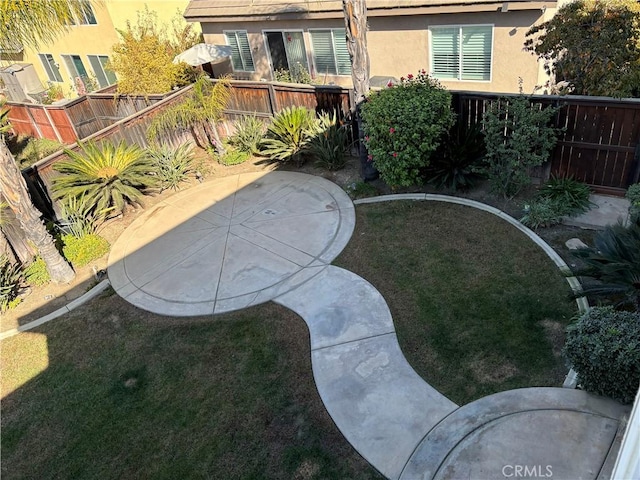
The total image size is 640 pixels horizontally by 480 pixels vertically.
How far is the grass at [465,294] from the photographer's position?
526 cm

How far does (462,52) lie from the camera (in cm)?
1213

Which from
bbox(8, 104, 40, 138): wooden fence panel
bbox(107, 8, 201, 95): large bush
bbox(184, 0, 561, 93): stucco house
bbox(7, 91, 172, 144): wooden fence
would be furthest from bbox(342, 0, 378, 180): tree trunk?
bbox(8, 104, 40, 138): wooden fence panel

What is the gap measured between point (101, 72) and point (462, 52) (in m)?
17.5

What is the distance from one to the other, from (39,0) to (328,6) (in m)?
8.57

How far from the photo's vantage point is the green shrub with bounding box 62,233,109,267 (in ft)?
27.6

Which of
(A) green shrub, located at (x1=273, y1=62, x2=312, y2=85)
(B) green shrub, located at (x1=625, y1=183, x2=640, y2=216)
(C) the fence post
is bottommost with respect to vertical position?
(B) green shrub, located at (x1=625, y1=183, x2=640, y2=216)

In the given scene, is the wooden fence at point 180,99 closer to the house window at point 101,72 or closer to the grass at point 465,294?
the grass at point 465,294

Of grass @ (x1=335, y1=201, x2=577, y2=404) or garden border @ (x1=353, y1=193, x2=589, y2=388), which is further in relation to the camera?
garden border @ (x1=353, y1=193, x2=589, y2=388)

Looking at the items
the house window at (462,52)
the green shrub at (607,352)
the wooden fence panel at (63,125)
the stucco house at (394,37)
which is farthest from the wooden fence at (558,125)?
the wooden fence panel at (63,125)

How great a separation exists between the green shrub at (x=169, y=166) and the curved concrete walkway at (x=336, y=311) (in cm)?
49

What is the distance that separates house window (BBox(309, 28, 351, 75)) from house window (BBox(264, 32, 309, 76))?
0.49 metres

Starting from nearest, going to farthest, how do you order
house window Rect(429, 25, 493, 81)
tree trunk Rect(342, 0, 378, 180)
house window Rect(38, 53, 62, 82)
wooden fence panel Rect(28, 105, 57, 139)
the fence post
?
tree trunk Rect(342, 0, 378, 180) → the fence post → house window Rect(429, 25, 493, 81) → wooden fence panel Rect(28, 105, 57, 139) → house window Rect(38, 53, 62, 82)

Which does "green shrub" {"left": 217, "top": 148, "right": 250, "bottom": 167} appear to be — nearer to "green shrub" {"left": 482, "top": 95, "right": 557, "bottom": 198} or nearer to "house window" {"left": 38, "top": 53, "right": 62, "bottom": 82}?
"green shrub" {"left": 482, "top": 95, "right": 557, "bottom": 198}

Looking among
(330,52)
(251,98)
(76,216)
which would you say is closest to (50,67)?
(330,52)
